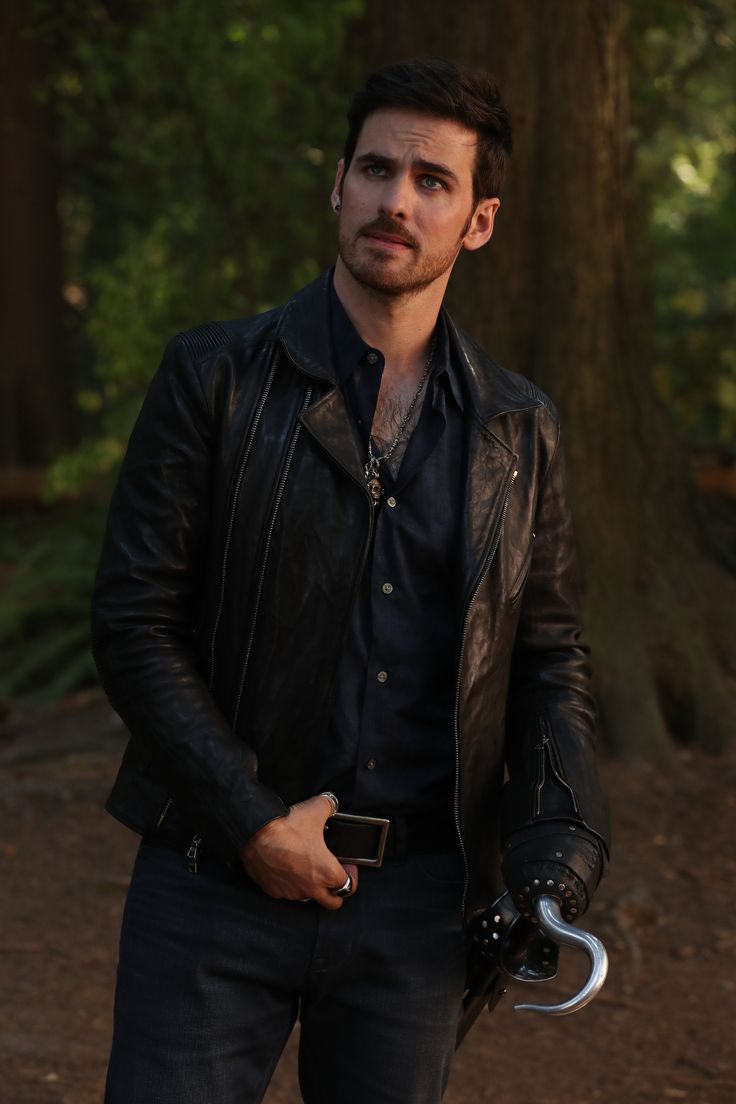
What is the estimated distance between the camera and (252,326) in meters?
2.93

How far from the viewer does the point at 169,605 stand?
279 centimetres

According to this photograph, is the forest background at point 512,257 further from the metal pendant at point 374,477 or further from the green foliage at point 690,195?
the metal pendant at point 374,477

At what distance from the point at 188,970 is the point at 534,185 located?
5.23 meters

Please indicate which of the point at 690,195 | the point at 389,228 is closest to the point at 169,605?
the point at 389,228

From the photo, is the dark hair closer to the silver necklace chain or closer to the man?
the man

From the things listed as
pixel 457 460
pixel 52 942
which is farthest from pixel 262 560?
pixel 52 942

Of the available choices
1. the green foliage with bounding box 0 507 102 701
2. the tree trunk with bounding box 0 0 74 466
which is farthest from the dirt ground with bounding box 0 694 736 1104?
the tree trunk with bounding box 0 0 74 466

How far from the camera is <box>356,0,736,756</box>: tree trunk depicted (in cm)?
709

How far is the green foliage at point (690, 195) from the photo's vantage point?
10.1 meters

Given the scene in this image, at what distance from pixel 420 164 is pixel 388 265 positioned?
22 cm

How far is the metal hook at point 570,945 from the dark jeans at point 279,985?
9.9 inches

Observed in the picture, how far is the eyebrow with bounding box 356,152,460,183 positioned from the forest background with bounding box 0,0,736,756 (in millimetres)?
4252

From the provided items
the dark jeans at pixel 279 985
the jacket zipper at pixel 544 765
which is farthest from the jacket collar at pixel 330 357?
the dark jeans at pixel 279 985

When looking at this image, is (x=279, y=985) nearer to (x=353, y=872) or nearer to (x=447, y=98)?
(x=353, y=872)
